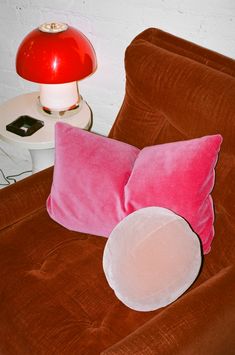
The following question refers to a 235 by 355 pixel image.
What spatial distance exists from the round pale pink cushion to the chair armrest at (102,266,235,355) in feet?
0.17

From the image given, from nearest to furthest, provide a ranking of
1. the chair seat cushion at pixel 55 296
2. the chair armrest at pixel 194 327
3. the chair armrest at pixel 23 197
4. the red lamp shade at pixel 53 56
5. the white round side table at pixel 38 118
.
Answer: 1. the chair armrest at pixel 194 327
2. the chair seat cushion at pixel 55 296
3. the chair armrest at pixel 23 197
4. the red lamp shade at pixel 53 56
5. the white round side table at pixel 38 118

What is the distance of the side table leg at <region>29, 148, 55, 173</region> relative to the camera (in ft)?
5.87

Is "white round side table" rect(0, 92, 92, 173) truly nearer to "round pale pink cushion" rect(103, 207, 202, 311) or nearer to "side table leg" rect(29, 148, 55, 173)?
"side table leg" rect(29, 148, 55, 173)

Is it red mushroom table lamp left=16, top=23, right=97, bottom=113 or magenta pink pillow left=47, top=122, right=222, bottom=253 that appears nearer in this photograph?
magenta pink pillow left=47, top=122, right=222, bottom=253

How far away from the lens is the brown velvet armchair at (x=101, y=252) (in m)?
1.06

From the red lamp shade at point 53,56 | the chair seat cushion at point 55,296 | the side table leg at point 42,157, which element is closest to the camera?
the chair seat cushion at point 55,296

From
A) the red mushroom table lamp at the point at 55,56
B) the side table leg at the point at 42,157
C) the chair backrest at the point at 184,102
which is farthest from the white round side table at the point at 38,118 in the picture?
the chair backrest at the point at 184,102

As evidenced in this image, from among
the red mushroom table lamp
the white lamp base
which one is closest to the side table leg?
the white lamp base

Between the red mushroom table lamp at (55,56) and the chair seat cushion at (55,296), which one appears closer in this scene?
the chair seat cushion at (55,296)

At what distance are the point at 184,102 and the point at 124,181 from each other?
28 centimetres

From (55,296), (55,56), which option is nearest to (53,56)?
(55,56)

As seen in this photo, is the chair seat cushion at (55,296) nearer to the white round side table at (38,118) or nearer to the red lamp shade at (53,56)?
the white round side table at (38,118)

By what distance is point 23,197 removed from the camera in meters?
1.44

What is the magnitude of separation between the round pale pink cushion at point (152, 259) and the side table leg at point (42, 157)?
2.45ft
